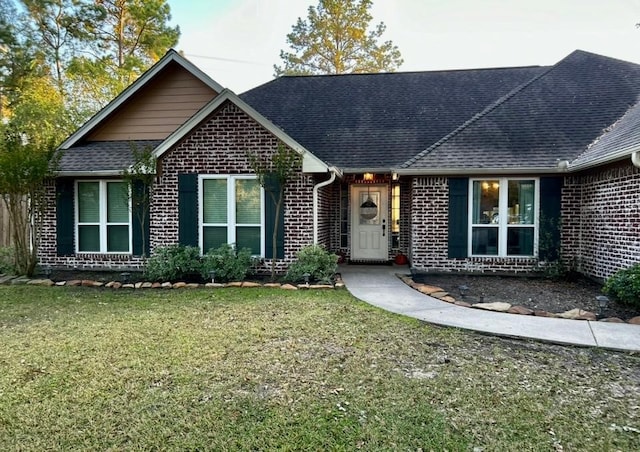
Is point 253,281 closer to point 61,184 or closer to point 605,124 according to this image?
point 61,184

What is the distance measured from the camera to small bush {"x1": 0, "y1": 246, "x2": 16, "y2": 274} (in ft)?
29.4

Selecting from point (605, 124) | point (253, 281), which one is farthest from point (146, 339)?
point (605, 124)

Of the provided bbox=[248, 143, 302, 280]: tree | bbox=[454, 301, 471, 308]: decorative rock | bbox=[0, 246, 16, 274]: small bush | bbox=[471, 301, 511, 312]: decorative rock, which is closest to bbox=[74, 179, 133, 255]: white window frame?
bbox=[0, 246, 16, 274]: small bush

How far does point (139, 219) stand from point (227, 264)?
2.33 m

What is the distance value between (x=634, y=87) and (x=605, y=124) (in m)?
2.06

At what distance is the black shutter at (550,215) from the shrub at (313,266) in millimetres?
4403

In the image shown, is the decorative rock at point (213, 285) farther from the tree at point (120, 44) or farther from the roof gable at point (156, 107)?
the tree at point (120, 44)

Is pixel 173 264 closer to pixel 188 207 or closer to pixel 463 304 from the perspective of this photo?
pixel 188 207

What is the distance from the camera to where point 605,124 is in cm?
911

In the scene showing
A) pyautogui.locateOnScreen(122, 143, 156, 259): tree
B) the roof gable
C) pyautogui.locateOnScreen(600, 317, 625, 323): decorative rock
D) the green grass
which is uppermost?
the roof gable

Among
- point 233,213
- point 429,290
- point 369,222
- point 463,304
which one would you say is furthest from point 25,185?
point 463,304

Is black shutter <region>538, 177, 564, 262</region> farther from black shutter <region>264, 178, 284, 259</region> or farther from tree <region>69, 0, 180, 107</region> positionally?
tree <region>69, 0, 180, 107</region>

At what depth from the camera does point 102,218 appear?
9.27 meters

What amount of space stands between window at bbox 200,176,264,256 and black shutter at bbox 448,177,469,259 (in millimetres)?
4026
